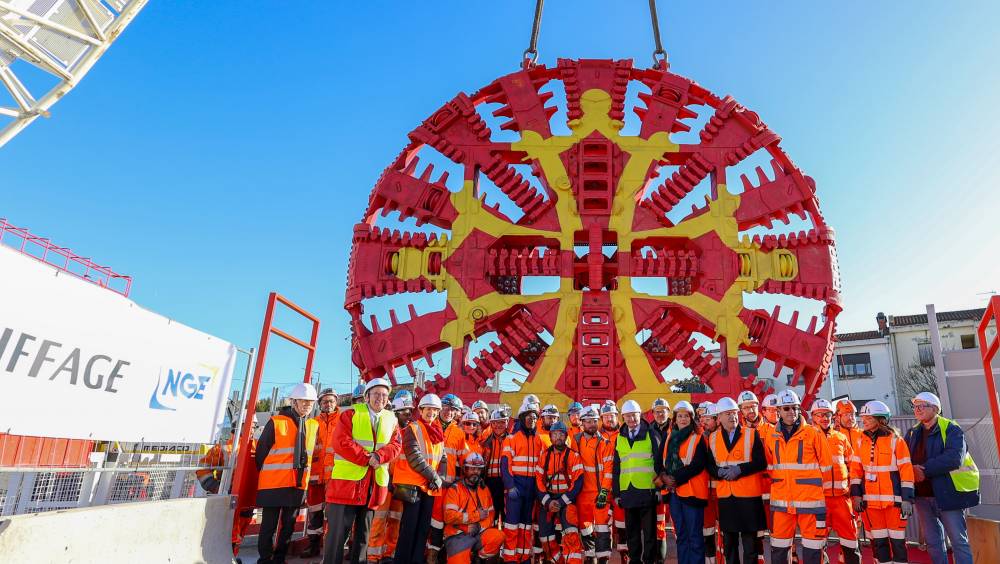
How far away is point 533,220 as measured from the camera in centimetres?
1434

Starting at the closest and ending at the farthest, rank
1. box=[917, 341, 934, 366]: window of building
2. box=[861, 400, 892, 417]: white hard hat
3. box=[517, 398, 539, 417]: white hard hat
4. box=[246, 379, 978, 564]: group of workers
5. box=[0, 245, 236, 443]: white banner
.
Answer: box=[0, 245, 236, 443]: white banner
box=[246, 379, 978, 564]: group of workers
box=[861, 400, 892, 417]: white hard hat
box=[517, 398, 539, 417]: white hard hat
box=[917, 341, 934, 366]: window of building

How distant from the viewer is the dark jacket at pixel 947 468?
6.85 m

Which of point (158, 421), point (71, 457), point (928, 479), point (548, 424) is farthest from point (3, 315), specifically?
point (928, 479)

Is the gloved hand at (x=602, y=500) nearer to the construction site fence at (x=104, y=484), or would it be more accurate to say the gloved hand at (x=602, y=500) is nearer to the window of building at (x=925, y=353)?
the construction site fence at (x=104, y=484)

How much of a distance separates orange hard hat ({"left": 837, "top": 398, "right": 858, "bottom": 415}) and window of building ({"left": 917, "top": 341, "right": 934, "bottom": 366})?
2950cm

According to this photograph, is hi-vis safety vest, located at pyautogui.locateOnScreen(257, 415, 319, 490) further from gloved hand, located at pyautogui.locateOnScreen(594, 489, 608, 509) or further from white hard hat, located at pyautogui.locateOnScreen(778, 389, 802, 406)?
white hard hat, located at pyautogui.locateOnScreen(778, 389, 802, 406)

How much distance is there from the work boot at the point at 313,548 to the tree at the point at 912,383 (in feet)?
114

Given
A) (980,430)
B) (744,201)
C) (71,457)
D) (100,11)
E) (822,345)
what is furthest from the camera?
(100,11)

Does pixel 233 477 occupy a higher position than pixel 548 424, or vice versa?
pixel 548 424

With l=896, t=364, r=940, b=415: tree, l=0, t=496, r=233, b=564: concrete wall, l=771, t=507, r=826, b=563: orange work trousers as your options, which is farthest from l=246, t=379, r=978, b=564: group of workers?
l=896, t=364, r=940, b=415: tree

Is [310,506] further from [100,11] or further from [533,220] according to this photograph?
[100,11]

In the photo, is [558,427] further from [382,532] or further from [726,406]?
[382,532]

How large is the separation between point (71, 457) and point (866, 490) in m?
11.4

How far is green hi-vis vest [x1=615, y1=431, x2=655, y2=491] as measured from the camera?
7.64 meters
